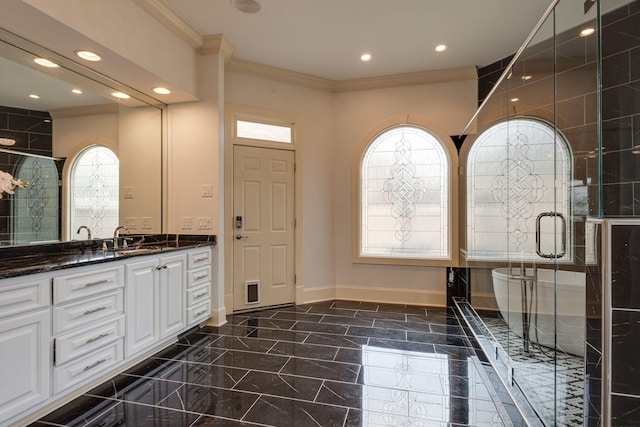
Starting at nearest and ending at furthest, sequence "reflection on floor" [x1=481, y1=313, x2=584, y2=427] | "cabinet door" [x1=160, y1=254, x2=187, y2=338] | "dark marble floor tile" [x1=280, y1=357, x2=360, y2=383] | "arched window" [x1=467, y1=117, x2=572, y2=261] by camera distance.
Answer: "reflection on floor" [x1=481, y1=313, x2=584, y2=427] → "arched window" [x1=467, y1=117, x2=572, y2=261] → "dark marble floor tile" [x1=280, y1=357, x2=360, y2=383] → "cabinet door" [x1=160, y1=254, x2=187, y2=338]

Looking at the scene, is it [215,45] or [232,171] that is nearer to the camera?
[215,45]

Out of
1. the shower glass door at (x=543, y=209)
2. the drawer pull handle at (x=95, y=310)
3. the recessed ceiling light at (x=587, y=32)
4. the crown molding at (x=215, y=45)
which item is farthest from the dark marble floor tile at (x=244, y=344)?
the recessed ceiling light at (x=587, y=32)

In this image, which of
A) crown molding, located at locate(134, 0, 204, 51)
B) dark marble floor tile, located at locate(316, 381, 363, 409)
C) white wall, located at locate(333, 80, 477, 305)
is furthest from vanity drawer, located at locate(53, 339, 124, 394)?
white wall, located at locate(333, 80, 477, 305)

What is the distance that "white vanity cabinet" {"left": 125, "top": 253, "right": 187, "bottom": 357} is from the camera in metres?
2.35

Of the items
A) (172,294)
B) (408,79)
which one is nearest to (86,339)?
(172,294)

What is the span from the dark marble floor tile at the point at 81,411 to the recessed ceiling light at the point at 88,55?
2.37 meters

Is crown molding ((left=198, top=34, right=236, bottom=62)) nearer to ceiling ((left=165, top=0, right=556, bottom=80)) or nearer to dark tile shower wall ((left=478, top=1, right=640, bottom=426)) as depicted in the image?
ceiling ((left=165, top=0, right=556, bottom=80))

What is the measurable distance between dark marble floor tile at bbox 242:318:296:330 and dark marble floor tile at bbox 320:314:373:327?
370 millimetres

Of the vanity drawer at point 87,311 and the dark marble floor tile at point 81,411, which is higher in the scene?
the vanity drawer at point 87,311

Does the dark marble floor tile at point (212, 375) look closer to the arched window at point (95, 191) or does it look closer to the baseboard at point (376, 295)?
the arched window at point (95, 191)

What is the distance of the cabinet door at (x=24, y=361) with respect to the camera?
1.57m

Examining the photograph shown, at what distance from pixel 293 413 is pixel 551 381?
1518 millimetres

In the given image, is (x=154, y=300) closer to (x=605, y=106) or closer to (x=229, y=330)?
(x=229, y=330)

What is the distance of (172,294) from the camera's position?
108 inches
